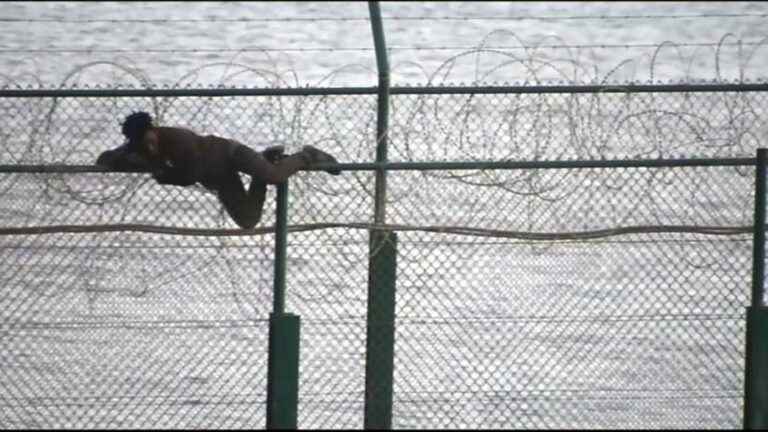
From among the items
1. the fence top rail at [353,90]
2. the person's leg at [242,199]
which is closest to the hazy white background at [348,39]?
the fence top rail at [353,90]

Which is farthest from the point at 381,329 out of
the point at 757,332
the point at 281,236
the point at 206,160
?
the point at 757,332

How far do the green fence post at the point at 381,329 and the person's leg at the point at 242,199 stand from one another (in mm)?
543

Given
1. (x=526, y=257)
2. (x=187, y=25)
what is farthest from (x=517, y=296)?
(x=187, y=25)

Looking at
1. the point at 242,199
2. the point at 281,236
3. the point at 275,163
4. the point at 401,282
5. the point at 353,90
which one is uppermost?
the point at 353,90

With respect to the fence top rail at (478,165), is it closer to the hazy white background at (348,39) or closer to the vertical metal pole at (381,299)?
the vertical metal pole at (381,299)

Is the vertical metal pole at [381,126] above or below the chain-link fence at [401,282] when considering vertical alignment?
above

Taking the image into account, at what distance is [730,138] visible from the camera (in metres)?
9.34

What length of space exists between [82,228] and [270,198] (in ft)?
5.36

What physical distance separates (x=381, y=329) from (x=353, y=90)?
115cm

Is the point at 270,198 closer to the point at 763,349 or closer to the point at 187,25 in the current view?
the point at 763,349

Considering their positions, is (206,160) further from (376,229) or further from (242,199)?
(376,229)

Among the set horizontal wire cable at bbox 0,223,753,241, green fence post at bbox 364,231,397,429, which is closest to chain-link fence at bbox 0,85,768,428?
horizontal wire cable at bbox 0,223,753,241

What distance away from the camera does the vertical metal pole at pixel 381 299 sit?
9.08m

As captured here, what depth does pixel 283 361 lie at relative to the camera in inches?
352
